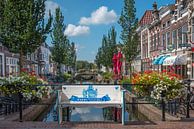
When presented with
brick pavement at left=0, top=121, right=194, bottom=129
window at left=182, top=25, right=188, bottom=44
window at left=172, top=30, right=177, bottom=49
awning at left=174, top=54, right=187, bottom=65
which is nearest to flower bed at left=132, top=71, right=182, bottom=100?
brick pavement at left=0, top=121, right=194, bottom=129

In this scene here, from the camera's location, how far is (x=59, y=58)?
4303 cm

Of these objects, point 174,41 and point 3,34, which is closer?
point 3,34

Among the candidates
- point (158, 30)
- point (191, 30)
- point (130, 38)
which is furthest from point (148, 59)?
point (191, 30)

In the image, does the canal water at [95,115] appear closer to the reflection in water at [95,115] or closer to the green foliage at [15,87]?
the reflection in water at [95,115]

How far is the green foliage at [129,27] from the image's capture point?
110 feet

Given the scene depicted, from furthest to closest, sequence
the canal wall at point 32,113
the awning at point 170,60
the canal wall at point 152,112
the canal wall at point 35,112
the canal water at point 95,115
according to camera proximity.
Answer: the awning at point 170,60
the canal water at point 95,115
the canal wall at point 35,112
the canal wall at point 152,112
the canal wall at point 32,113

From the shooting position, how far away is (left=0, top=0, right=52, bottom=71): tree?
18.4 metres

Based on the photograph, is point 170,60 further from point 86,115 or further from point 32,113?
point 32,113

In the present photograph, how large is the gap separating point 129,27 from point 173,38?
5.96m

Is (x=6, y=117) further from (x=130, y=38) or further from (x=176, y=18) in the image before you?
(x=130, y=38)

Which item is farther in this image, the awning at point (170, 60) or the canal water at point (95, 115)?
the awning at point (170, 60)

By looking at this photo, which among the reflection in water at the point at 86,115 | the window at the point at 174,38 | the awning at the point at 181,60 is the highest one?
the window at the point at 174,38

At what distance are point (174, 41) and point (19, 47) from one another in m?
16.9

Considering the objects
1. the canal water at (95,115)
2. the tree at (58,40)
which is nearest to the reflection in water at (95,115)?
the canal water at (95,115)
